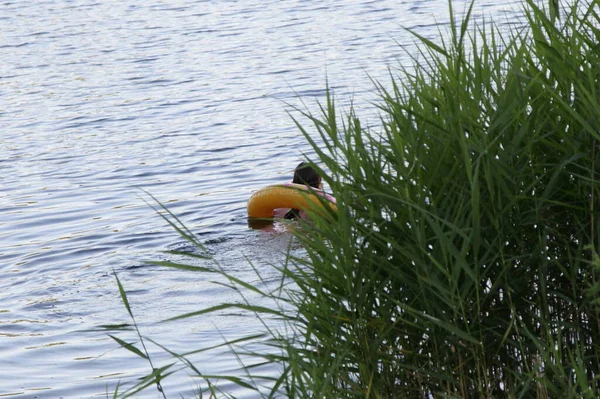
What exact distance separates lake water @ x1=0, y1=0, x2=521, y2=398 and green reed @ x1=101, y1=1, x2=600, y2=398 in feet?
1.97

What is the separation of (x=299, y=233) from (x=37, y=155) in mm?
9604

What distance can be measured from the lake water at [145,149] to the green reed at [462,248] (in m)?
0.60

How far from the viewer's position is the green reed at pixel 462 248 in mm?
4129

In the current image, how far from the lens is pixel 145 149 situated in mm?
13125

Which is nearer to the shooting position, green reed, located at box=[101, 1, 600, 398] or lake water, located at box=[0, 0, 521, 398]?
green reed, located at box=[101, 1, 600, 398]

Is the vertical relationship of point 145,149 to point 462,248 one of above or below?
below

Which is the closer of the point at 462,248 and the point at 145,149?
the point at 462,248

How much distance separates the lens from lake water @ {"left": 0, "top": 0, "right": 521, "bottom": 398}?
6957 mm

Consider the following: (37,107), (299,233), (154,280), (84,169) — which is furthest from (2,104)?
(299,233)

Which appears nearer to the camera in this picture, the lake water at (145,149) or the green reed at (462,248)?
the green reed at (462,248)

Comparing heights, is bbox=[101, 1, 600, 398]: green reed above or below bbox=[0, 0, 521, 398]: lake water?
above

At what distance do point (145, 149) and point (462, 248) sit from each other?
372 inches

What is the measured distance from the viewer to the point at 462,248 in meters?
4.04

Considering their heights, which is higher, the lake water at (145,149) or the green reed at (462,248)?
the green reed at (462,248)
